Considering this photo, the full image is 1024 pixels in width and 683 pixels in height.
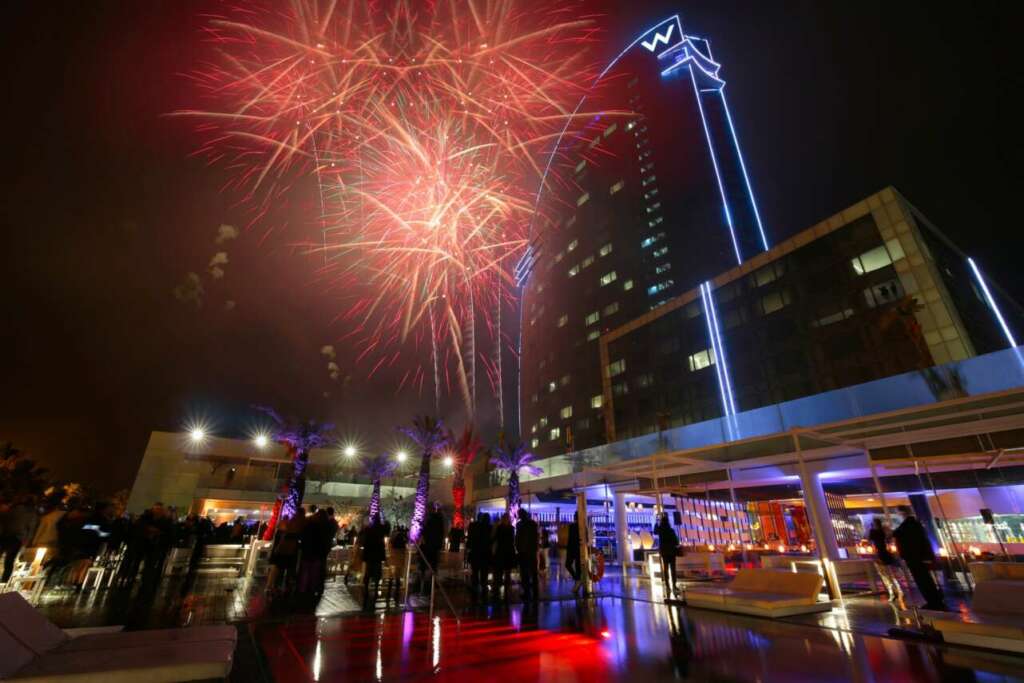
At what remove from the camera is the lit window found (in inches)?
1189

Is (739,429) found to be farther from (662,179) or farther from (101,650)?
(662,179)

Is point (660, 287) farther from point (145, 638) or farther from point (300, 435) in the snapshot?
point (145, 638)

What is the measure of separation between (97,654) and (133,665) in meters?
0.51

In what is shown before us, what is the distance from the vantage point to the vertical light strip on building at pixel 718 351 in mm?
39312

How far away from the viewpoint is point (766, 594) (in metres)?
8.74

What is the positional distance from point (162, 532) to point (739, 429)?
17.3 meters

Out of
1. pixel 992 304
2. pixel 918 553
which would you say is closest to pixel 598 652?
pixel 918 553

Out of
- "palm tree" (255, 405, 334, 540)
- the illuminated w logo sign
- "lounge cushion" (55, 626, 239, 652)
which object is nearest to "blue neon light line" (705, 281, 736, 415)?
"palm tree" (255, 405, 334, 540)

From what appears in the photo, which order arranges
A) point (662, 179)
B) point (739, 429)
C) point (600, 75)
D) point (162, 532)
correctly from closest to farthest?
point (162, 532) < point (739, 429) < point (662, 179) < point (600, 75)

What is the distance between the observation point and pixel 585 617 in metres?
8.15

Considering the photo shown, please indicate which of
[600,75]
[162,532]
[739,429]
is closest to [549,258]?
[600,75]

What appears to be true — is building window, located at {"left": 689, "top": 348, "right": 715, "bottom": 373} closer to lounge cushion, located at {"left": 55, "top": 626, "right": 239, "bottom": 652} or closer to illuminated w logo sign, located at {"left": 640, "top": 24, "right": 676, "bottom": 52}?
lounge cushion, located at {"left": 55, "top": 626, "right": 239, "bottom": 652}

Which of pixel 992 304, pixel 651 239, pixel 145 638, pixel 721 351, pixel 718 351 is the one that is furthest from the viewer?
pixel 651 239

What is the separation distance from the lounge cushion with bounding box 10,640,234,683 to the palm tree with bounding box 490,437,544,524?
22.5m
